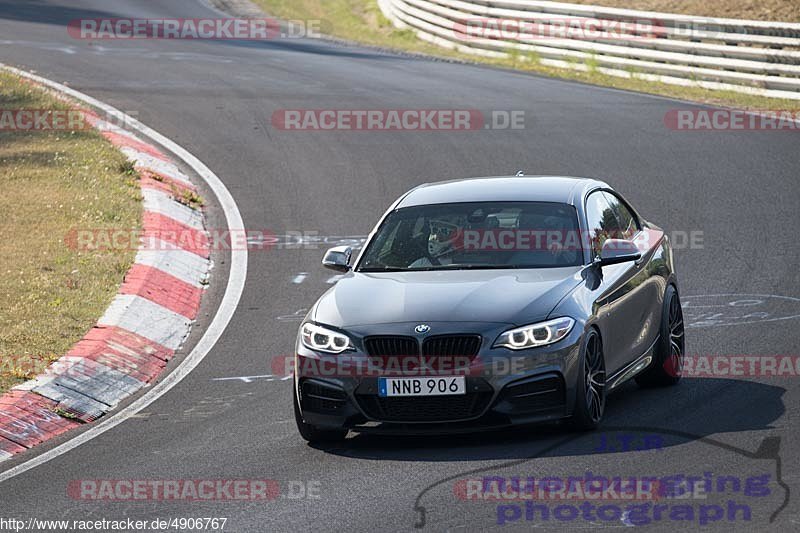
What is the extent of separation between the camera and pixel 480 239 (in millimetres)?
9227

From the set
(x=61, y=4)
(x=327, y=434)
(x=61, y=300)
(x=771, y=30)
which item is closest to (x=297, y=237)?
(x=61, y=300)

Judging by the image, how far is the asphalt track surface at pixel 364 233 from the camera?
733cm

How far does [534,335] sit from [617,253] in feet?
3.87

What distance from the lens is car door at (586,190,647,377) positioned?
8.79m

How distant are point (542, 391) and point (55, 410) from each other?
375 centimetres

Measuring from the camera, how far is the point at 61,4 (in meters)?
40.6

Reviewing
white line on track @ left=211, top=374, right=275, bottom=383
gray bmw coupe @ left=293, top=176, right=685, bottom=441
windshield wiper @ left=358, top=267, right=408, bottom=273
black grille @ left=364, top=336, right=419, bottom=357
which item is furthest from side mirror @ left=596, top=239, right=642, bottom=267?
white line on track @ left=211, top=374, right=275, bottom=383

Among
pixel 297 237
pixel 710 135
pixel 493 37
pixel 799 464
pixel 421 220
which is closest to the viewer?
pixel 799 464

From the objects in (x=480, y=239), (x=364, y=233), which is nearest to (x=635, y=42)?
(x=364, y=233)

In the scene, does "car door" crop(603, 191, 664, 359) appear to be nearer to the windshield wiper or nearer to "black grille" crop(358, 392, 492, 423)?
the windshield wiper

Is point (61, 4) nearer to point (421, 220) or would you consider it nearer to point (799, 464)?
point (421, 220)

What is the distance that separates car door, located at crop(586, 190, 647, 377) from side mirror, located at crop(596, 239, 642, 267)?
15cm

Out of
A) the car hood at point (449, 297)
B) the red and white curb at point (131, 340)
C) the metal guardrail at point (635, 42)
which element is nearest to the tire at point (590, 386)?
the car hood at point (449, 297)

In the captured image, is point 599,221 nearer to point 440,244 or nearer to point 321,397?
point 440,244
